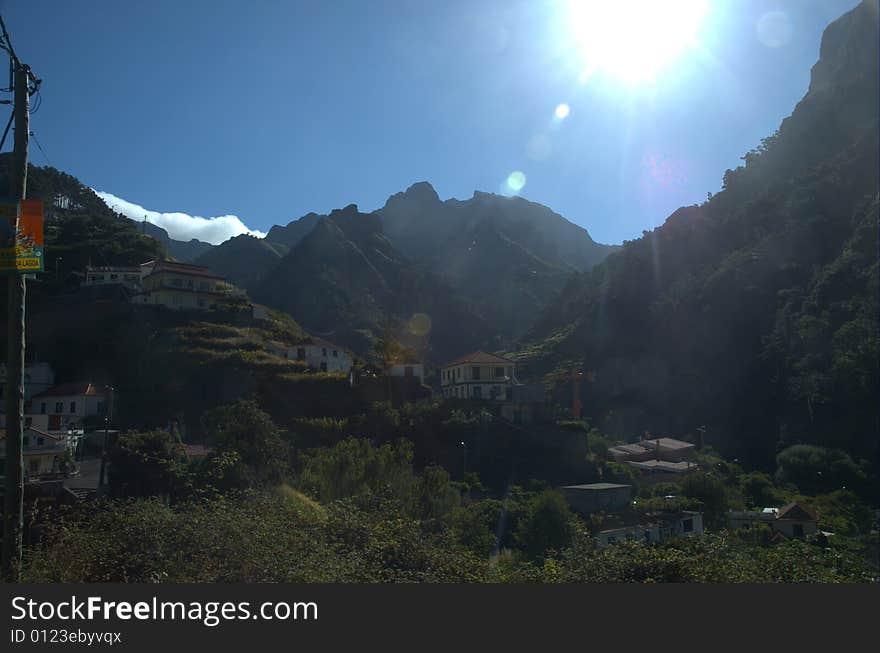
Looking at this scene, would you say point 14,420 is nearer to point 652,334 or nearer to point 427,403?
point 427,403

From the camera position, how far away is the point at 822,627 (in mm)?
5730

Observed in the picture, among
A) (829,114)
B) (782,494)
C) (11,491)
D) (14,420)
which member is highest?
(829,114)

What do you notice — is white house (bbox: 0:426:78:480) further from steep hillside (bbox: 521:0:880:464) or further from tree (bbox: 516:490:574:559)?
steep hillside (bbox: 521:0:880:464)

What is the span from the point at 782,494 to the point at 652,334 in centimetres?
3491

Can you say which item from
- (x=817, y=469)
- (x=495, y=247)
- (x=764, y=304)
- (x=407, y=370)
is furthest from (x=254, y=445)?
(x=495, y=247)

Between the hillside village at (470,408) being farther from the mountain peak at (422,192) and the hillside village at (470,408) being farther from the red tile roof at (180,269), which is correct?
the mountain peak at (422,192)

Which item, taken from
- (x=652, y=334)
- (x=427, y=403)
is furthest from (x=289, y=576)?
(x=652, y=334)

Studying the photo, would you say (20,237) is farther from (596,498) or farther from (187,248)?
(187,248)

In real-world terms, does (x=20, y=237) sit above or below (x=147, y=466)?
above

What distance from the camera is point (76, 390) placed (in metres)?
33.3

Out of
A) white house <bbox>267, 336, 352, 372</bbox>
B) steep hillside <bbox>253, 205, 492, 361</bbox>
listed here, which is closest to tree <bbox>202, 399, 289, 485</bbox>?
white house <bbox>267, 336, 352, 372</bbox>

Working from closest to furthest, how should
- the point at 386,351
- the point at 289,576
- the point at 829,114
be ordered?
1. the point at 289,576
2. the point at 386,351
3. the point at 829,114

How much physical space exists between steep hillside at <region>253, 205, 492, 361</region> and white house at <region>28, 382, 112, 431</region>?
46.2 m

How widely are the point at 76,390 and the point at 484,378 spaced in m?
22.5
